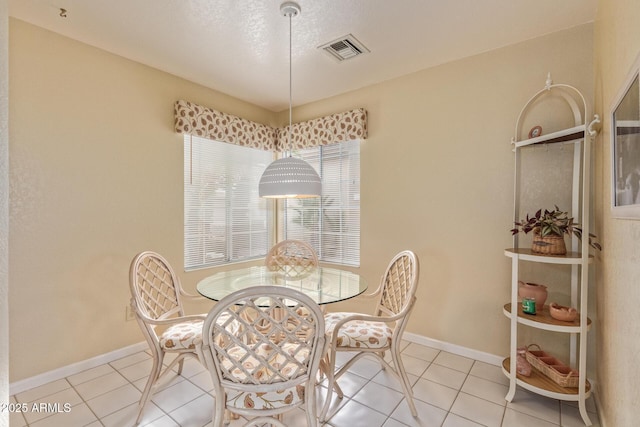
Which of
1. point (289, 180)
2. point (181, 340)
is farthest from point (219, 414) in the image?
point (289, 180)

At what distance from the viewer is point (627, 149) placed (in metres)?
1.13

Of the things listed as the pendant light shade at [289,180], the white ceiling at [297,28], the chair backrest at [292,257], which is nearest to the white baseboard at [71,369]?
the chair backrest at [292,257]

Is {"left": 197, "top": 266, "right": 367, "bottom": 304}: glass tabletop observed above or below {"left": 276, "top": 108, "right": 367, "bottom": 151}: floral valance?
below

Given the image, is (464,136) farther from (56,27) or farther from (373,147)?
(56,27)

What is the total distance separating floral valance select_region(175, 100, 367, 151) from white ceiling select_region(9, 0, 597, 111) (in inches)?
15.5

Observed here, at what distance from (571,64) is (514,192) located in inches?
37.7

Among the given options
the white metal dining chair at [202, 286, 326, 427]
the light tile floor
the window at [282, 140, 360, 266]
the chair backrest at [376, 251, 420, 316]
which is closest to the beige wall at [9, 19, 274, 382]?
the light tile floor

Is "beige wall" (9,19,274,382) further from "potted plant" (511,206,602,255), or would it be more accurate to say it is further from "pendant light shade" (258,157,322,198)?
"potted plant" (511,206,602,255)

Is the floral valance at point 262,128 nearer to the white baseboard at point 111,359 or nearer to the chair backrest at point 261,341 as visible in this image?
the white baseboard at point 111,359

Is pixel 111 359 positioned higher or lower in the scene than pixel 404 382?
lower

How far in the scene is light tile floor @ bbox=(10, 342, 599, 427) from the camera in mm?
1743

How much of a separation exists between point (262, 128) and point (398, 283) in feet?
8.11

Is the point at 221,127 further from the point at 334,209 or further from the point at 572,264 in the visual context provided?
the point at 572,264

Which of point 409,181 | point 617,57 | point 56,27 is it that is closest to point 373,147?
point 409,181
